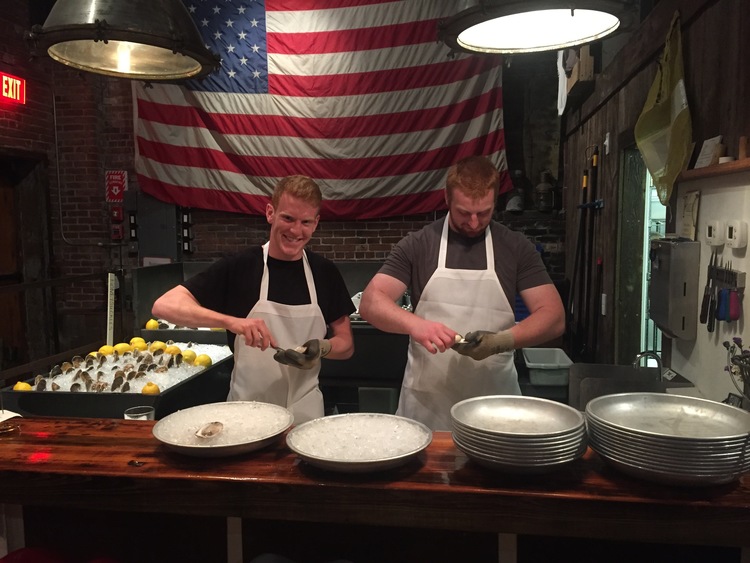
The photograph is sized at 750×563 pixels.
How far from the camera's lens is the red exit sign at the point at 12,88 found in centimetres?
567

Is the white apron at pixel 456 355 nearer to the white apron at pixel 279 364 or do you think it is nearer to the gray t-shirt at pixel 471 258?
the gray t-shirt at pixel 471 258

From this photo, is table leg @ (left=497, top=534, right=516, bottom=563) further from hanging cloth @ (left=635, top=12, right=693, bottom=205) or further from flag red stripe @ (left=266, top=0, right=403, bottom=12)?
flag red stripe @ (left=266, top=0, right=403, bottom=12)

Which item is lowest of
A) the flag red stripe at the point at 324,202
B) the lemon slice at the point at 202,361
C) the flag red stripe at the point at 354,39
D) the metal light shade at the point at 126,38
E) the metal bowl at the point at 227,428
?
the lemon slice at the point at 202,361

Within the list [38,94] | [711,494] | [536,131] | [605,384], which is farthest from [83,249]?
[711,494]

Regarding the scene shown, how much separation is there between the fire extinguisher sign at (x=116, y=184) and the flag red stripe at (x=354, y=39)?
7.14 ft

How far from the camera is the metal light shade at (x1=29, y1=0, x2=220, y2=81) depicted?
1984 mm

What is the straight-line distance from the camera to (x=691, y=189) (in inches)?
99.0

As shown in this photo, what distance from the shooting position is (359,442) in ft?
4.73

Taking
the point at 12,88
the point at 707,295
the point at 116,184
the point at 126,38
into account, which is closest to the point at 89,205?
the point at 116,184

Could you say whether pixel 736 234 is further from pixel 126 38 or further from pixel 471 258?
pixel 126 38

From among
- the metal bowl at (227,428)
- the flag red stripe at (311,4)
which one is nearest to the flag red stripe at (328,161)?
the flag red stripe at (311,4)

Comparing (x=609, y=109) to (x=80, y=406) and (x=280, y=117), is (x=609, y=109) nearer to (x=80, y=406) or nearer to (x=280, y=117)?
(x=280, y=117)

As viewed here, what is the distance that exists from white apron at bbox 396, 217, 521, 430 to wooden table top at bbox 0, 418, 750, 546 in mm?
866

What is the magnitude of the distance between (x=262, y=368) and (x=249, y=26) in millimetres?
4342
